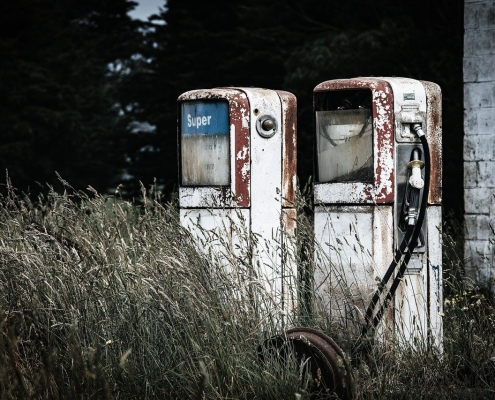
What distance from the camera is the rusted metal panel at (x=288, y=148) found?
18.7ft

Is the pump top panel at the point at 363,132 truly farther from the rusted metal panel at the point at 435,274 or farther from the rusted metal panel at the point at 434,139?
the rusted metal panel at the point at 435,274

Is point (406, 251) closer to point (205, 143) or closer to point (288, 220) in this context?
point (288, 220)

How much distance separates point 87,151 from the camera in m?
26.0

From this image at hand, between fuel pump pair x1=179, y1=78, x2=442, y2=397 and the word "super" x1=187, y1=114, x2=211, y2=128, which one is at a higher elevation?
the word "super" x1=187, y1=114, x2=211, y2=128

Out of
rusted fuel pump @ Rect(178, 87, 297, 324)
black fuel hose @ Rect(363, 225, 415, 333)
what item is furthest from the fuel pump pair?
rusted fuel pump @ Rect(178, 87, 297, 324)

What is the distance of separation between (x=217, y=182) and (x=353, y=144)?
1113 millimetres

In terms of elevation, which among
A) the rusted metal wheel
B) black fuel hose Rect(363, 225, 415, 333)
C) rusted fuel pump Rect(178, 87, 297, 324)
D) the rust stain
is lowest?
the rusted metal wheel

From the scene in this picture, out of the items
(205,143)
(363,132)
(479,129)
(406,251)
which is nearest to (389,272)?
(406,251)

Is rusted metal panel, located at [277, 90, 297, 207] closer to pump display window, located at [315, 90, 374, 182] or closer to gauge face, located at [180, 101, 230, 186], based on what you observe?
gauge face, located at [180, 101, 230, 186]

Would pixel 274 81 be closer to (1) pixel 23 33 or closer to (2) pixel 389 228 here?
(1) pixel 23 33

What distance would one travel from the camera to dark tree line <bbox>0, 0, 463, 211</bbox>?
14594mm

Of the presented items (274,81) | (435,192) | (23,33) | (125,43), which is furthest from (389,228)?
(125,43)

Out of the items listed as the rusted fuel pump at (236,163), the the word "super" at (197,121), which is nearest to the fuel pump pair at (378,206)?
the rusted fuel pump at (236,163)

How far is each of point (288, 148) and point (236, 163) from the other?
0.49m
